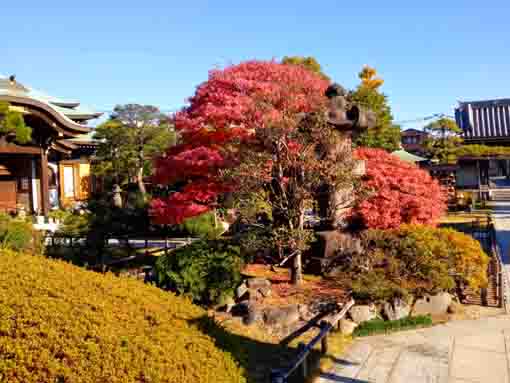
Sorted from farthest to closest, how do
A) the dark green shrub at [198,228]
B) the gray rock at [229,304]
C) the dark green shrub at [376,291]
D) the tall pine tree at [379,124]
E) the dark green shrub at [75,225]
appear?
the tall pine tree at [379,124] → the dark green shrub at [198,228] → the dark green shrub at [75,225] → the gray rock at [229,304] → the dark green shrub at [376,291]

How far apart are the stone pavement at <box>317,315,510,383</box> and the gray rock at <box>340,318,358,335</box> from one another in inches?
12.1

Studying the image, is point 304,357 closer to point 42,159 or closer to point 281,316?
point 281,316

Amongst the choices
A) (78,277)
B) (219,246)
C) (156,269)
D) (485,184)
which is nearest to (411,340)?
(219,246)

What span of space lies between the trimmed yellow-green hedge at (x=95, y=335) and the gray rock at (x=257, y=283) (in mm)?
4133

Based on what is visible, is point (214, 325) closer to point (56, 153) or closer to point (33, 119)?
point (33, 119)

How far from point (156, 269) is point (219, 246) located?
125 centimetres

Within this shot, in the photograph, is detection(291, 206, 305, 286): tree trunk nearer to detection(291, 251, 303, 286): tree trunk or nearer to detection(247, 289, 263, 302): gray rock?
detection(291, 251, 303, 286): tree trunk

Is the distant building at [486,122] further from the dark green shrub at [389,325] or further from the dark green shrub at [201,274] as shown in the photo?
the dark green shrub at [201,274]

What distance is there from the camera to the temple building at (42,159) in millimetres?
19078

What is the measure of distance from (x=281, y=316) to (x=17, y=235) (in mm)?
7672

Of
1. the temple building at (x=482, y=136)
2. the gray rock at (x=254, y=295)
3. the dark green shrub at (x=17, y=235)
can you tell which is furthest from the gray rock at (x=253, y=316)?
the temple building at (x=482, y=136)

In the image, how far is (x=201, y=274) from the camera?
8.31 m

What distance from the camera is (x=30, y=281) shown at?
4.41 metres

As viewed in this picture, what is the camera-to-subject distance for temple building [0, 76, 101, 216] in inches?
751
